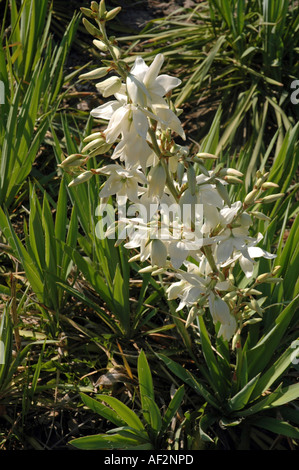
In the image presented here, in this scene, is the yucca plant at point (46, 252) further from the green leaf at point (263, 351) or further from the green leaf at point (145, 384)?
the green leaf at point (263, 351)

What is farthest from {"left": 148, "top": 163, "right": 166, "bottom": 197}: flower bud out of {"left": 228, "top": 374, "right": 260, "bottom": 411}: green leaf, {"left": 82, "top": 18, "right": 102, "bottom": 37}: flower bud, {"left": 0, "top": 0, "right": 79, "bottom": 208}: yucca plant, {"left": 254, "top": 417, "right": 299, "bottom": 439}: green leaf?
{"left": 0, "top": 0, "right": 79, "bottom": 208}: yucca plant

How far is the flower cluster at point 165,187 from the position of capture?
1.03 meters

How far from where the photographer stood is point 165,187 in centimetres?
118

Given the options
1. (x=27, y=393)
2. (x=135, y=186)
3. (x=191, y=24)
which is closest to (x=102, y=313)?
(x=27, y=393)

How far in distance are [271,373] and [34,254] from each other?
77cm

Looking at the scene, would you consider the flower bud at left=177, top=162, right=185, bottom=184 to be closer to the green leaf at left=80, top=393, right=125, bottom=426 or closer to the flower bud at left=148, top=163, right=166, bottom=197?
the flower bud at left=148, top=163, right=166, bottom=197

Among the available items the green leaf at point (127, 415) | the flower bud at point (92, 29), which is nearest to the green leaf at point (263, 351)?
the green leaf at point (127, 415)

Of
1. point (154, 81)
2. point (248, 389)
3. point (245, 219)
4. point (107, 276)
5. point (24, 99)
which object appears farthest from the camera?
point (24, 99)

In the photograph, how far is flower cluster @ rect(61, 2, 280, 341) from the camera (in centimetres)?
103

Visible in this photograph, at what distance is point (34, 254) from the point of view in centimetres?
169

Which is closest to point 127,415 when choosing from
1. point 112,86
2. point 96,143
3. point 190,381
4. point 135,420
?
point 135,420

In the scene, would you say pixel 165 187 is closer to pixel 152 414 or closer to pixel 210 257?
pixel 210 257

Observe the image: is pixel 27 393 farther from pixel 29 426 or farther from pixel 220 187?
pixel 220 187
